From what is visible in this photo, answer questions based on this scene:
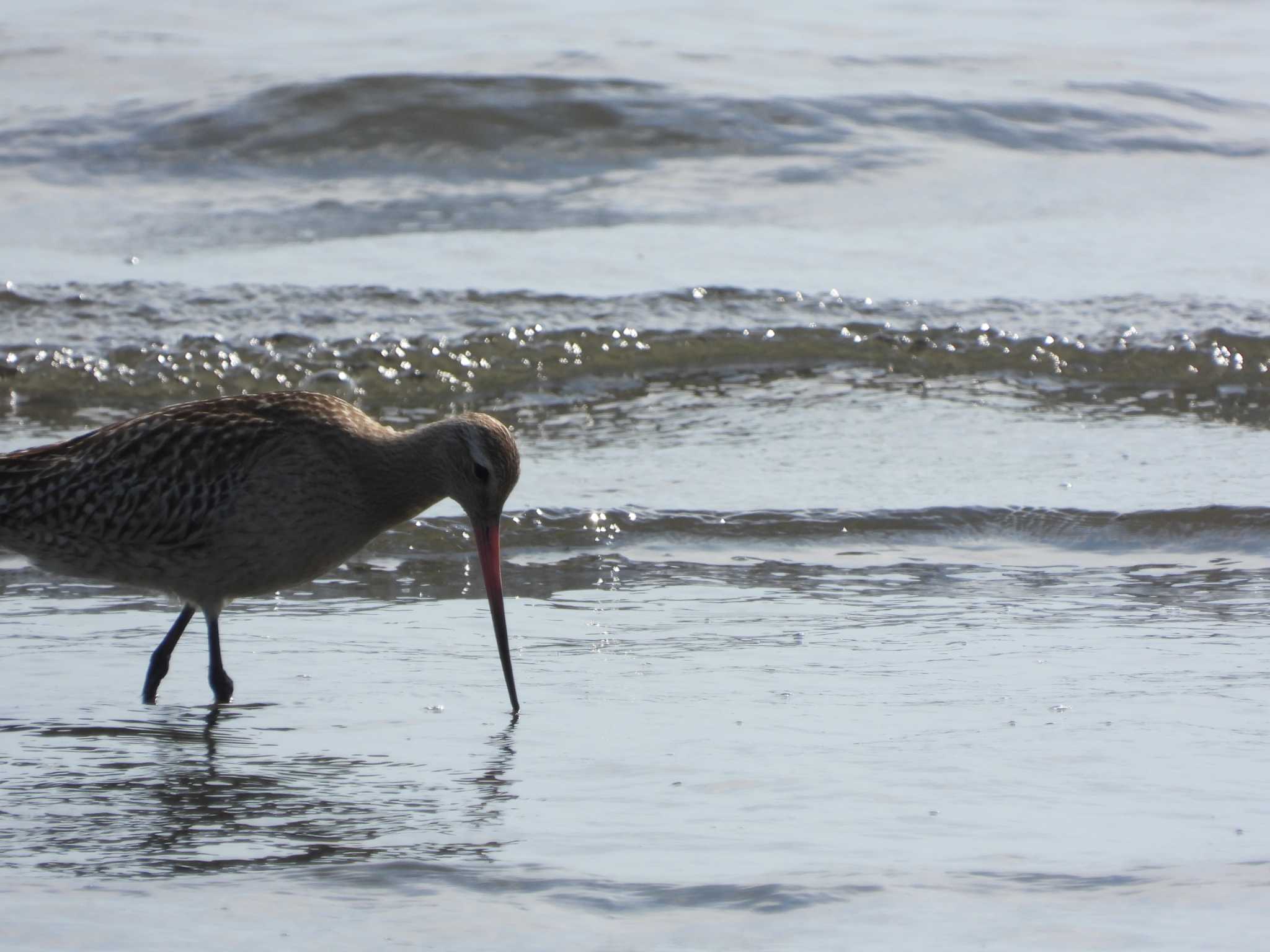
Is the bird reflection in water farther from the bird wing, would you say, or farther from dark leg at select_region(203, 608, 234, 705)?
the bird wing

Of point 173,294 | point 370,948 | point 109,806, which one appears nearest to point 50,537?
point 109,806

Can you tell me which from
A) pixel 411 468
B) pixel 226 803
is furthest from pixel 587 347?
pixel 226 803

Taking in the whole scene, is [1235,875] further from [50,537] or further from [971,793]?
[50,537]

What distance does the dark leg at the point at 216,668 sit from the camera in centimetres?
482

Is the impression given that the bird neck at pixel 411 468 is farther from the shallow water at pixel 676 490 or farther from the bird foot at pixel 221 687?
the bird foot at pixel 221 687

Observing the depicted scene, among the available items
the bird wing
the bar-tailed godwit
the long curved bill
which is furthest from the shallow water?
the bird wing

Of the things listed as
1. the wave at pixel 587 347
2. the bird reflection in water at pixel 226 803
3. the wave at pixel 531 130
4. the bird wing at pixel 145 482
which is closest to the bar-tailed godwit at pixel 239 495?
the bird wing at pixel 145 482

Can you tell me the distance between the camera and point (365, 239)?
11.8 m

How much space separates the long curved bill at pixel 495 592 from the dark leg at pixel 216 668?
2.30 feet

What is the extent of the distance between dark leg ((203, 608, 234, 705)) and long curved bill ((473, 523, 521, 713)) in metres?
0.70

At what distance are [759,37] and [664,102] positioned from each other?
370 cm

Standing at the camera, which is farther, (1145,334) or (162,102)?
(162,102)

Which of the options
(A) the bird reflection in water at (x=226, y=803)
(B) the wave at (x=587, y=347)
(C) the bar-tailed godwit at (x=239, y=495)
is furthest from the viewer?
(B) the wave at (x=587, y=347)

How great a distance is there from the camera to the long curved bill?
15.1ft
